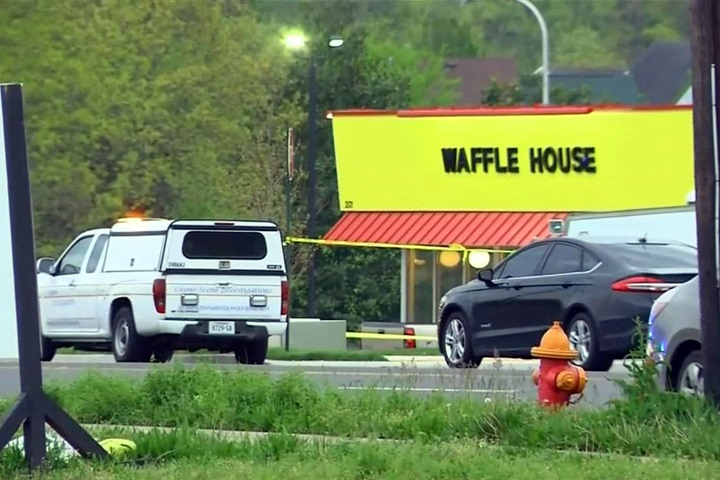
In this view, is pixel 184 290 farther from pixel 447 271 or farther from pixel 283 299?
pixel 447 271

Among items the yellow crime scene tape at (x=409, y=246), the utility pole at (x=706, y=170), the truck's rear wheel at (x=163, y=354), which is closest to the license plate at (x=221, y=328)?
the truck's rear wheel at (x=163, y=354)

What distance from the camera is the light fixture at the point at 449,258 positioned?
118 ft

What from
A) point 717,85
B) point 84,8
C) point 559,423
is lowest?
point 559,423

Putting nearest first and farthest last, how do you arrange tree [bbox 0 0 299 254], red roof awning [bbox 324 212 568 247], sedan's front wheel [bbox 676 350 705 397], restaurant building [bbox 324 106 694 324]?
sedan's front wheel [bbox 676 350 705 397] → restaurant building [bbox 324 106 694 324] → red roof awning [bbox 324 212 568 247] → tree [bbox 0 0 299 254]

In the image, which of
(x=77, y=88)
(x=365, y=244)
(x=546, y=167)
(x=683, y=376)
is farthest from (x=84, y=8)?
(x=683, y=376)

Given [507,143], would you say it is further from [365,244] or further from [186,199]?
[186,199]

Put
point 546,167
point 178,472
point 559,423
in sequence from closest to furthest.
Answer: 1. point 178,472
2. point 559,423
3. point 546,167

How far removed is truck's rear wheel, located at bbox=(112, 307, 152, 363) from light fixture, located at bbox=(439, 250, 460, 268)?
15482 millimetres

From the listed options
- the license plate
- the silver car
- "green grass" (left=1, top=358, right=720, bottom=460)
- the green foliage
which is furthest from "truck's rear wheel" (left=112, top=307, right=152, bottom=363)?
the green foliage

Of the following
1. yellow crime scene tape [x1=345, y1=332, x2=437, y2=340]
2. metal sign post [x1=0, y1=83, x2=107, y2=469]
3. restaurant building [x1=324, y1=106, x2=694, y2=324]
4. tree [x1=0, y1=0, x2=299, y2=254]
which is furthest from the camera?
tree [x1=0, y1=0, x2=299, y2=254]

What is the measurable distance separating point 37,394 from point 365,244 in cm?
2758

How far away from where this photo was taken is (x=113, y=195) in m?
43.2

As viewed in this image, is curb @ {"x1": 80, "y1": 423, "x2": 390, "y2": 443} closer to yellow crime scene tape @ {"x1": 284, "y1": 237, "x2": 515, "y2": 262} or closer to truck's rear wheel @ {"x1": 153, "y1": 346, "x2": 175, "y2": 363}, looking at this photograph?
truck's rear wheel @ {"x1": 153, "y1": 346, "x2": 175, "y2": 363}

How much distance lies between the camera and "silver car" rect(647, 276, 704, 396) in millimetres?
11133
